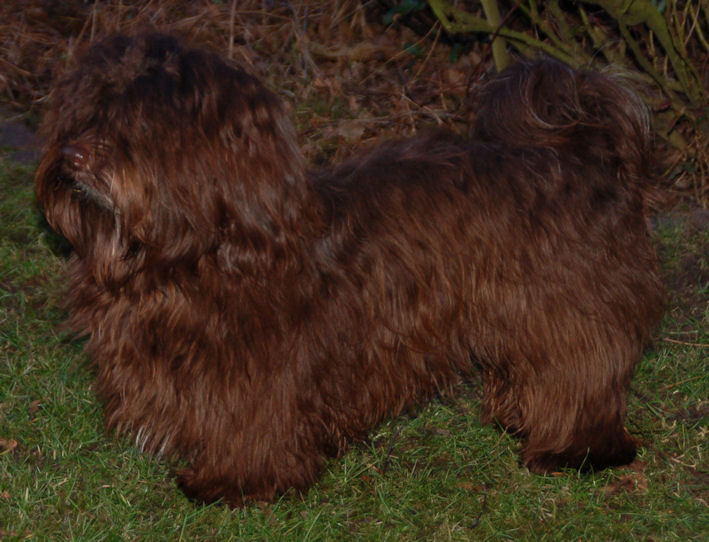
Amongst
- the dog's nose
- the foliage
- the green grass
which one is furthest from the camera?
the foliage

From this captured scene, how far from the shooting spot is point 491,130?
3408mm

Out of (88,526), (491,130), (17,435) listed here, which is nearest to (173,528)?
(88,526)

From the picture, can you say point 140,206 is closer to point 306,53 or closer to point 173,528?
point 173,528

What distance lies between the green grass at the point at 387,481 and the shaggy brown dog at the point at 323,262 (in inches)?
4.3

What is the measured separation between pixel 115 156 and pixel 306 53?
4223mm

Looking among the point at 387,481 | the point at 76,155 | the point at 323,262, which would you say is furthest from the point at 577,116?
the point at 76,155

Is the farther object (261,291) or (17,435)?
(17,435)

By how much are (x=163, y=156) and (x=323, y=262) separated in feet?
2.28

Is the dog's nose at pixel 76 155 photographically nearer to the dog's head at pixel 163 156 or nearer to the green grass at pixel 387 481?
the dog's head at pixel 163 156

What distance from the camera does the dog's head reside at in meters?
2.49

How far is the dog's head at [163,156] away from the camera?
249 centimetres

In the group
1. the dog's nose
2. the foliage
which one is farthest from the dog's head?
the foliage

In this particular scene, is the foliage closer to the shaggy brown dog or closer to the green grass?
the green grass

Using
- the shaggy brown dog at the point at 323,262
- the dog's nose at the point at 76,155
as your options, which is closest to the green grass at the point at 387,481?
the shaggy brown dog at the point at 323,262
